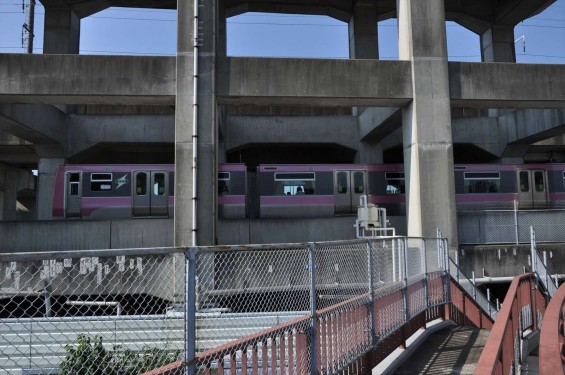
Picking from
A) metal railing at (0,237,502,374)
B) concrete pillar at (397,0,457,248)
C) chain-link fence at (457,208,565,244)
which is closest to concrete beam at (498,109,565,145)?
chain-link fence at (457,208,565,244)

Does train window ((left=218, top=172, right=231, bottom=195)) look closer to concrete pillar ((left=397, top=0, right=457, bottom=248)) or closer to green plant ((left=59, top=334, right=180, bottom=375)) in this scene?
concrete pillar ((left=397, top=0, right=457, bottom=248))

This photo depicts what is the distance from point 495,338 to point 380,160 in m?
19.6

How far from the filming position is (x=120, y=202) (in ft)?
58.9

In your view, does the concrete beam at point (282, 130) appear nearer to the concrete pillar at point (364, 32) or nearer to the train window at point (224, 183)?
the concrete pillar at point (364, 32)

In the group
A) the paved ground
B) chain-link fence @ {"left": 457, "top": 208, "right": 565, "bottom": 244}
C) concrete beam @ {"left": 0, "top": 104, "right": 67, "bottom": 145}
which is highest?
concrete beam @ {"left": 0, "top": 104, "right": 67, "bottom": 145}

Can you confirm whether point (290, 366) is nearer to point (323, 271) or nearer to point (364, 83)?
point (323, 271)

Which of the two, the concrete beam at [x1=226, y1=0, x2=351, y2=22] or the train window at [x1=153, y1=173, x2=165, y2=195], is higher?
the concrete beam at [x1=226, y1=0, x2=351, y2=22]

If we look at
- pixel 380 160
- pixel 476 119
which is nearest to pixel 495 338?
pixel 380 160

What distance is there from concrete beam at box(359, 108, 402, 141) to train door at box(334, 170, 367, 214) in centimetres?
238

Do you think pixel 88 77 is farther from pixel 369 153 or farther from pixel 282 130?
pixel 369 153

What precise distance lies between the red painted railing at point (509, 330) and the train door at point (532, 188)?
11.3 m

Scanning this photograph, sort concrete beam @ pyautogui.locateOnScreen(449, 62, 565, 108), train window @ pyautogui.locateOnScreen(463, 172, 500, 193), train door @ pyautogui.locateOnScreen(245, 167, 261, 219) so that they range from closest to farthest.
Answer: concrete beam @ pyautogui.locateOnScreen(449, 62, 565, 108)
train window @ pyautogui.locateOnScreen(463, 172, 500, 193)
train door @ pyautogui.locateOnScreen(245, 167, 261, 219)

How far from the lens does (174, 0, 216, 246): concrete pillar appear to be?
13.8 meters

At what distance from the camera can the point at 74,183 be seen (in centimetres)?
1781
